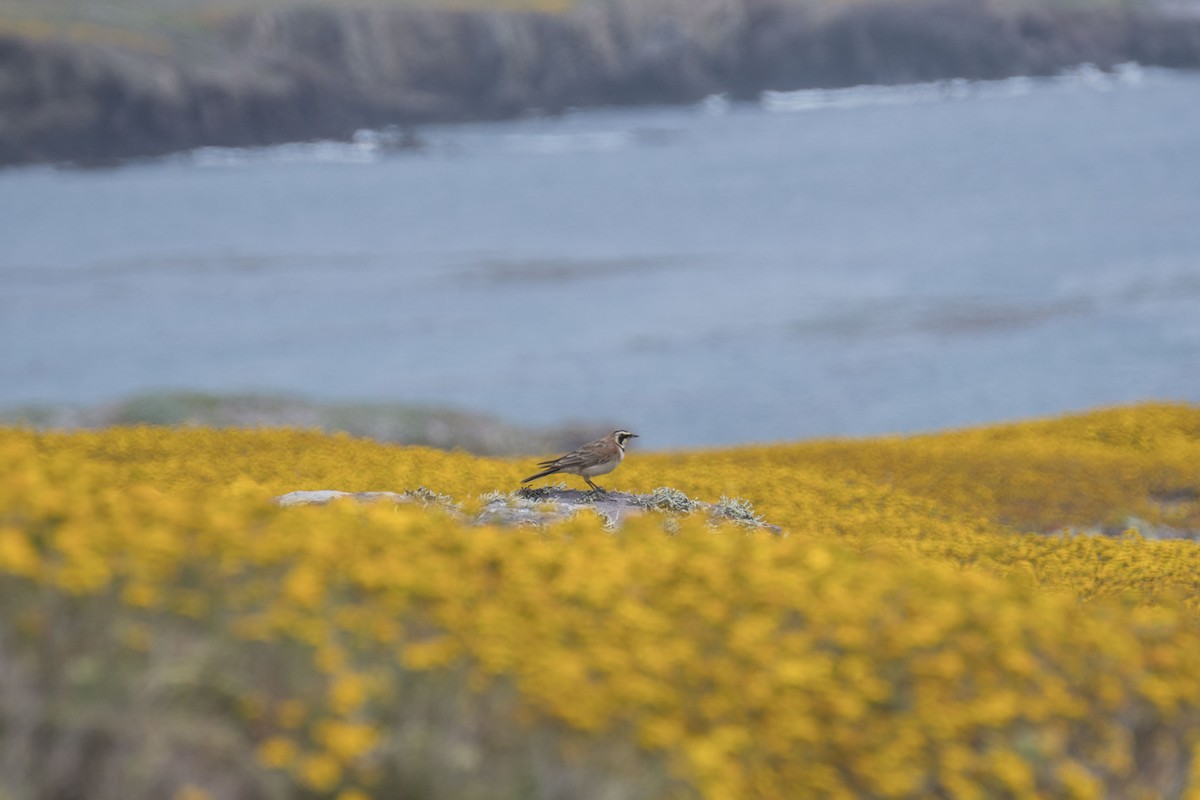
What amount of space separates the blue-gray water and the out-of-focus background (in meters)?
0.34

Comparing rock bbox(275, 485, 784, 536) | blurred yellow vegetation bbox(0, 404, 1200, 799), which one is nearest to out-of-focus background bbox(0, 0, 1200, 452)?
rock bbox(275, 485, 784, 536)

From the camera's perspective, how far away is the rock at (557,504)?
12695mm

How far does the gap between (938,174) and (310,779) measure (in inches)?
5807

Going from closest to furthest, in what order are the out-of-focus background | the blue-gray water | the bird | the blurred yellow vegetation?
the blurred yellow vegetation → the bird → the out-of-focus background → the blue-gray water

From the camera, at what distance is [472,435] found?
4047 cm

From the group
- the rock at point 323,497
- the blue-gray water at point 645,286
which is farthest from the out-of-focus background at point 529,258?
the rock at point 323,497

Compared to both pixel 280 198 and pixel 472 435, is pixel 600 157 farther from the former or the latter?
pixel 472 435

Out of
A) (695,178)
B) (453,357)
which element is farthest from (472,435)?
(695,178)

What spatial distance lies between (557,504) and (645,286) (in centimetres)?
7108

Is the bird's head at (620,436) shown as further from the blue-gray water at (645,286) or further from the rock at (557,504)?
the blue-gray water at (645,286)

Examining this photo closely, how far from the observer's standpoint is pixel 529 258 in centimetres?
10019

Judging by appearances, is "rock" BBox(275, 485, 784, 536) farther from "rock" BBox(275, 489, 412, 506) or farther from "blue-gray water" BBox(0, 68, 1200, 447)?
"blue-gray water" BBox(0, 68, 1200, 447)

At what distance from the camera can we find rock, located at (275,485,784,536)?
12.7 meters

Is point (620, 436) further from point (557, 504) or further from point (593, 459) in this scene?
point (557, 504)
